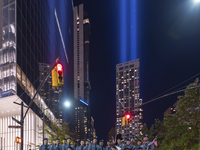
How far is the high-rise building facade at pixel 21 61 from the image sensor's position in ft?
109

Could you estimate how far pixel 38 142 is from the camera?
47719mm

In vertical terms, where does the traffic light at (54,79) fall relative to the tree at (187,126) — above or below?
above

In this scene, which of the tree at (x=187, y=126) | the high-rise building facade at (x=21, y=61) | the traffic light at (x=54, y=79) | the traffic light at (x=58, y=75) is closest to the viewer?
the traffic light at (x=54, y=79)

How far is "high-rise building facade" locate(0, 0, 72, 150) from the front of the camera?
109 ft

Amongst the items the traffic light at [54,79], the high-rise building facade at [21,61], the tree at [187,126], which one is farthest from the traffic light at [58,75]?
the tree at [187,126]

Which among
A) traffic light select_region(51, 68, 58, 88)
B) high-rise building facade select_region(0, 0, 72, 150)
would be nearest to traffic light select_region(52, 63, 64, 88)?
traffic light select_region(51, 68, 58, 88)

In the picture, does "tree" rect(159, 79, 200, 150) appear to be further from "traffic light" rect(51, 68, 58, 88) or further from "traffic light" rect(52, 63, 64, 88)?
"traffic light" rect(51, 68, 58, 88)

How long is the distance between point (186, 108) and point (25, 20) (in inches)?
1024

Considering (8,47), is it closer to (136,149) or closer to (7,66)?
(7,66)

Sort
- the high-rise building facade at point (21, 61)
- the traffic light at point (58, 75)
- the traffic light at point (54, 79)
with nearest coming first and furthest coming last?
the traffic light at point (54, 79)
the traffic light at point (58, 75)
the high-rise building facade at point (21, 61)

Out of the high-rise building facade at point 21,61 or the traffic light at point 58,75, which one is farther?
the high-rise building facade at point 21,61

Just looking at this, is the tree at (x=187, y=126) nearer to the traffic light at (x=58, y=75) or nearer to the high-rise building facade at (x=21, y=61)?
the high-rise building facade at (x=21, y=61)

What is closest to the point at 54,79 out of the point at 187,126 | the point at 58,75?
the point at 58,75

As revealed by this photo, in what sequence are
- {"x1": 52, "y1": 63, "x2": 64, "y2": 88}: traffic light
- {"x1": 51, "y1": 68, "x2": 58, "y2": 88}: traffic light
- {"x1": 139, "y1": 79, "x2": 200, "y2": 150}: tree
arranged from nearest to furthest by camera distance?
{"x1": 51, "y1": 68, "x2": 58, "y2": 88}: traffic light < {"x1": 52, "y1": 63, "x2": 64, "y2": 88}: traffic light < {"x1": 139, "y1": 79, "x2": 200, "y2": 150}: tree
